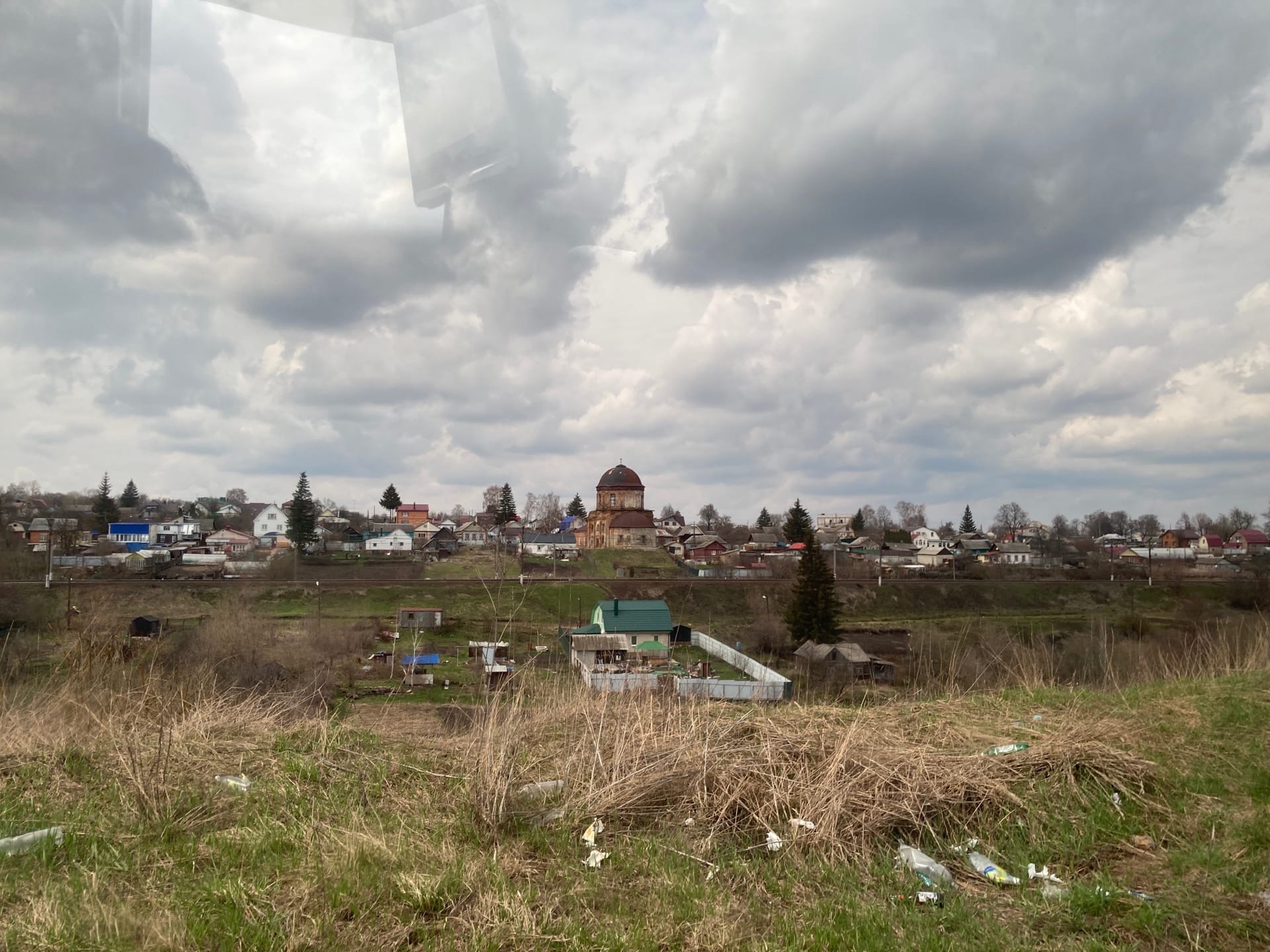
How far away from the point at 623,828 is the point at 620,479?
51840mm

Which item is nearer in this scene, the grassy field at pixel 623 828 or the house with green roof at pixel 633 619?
the grassy field at pixel 623 828

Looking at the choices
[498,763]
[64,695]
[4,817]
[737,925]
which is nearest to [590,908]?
[737,925]

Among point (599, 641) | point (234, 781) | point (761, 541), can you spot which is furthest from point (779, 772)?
point (761, 541)

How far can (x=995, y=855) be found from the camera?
3.26 metres

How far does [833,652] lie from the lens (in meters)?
23.8

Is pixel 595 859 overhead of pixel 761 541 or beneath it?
overhead

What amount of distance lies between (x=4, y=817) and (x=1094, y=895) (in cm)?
435

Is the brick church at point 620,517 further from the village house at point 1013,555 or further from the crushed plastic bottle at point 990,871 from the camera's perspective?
the crushed plastic bottle at point 990,871

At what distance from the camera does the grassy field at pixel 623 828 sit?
2498mm

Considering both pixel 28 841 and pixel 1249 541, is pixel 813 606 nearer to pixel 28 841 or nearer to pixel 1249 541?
pixel 1249 541

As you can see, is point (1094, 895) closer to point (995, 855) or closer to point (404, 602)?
point (995, 855)

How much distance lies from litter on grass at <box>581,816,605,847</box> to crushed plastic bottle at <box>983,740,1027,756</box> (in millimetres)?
2005

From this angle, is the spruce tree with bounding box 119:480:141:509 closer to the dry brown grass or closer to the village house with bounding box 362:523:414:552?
the village house with bounding box 362:523:414:552

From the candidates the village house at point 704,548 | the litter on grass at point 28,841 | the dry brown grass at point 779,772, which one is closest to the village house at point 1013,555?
the village house at point 704,548
